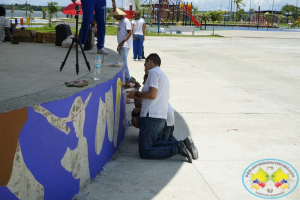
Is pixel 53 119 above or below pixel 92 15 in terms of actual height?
below

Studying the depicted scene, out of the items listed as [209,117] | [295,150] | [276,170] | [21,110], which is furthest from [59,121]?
[209,117]

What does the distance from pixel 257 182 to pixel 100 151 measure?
1814 millimetres

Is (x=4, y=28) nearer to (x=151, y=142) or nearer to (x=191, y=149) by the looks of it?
(x=151, y=142)

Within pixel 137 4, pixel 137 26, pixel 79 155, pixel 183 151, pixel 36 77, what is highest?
pixel 137 4

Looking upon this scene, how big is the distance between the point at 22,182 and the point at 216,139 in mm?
3452

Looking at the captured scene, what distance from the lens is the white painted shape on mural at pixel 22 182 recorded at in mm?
2887

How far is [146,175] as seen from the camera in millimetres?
4406

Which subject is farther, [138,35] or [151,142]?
[138,35]

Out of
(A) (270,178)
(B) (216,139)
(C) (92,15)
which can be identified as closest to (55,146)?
(A) (270,178)

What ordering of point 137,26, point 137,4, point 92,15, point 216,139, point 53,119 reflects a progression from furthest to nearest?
point 137,4, point 137,26, point 92,15, point 216,139, point 53,119

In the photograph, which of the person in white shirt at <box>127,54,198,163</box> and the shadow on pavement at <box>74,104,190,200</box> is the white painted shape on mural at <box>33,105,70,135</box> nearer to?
the shadow on pavement at <box>74,104,190,200</box>

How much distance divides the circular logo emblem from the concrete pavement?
9 cm

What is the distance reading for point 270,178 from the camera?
4.39m

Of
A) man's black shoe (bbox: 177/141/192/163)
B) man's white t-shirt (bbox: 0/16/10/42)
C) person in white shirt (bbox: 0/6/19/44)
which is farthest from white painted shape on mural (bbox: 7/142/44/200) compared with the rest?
man's white t-shirt (bbox: 0/16/10/42)
